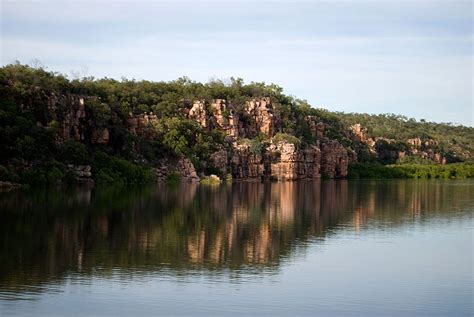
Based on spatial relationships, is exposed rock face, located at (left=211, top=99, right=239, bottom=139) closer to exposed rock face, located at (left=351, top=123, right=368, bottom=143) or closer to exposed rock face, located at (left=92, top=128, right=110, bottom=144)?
exposed rock face, located at (left=92, top=128, right=110, bottom=144)

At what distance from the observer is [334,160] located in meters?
124

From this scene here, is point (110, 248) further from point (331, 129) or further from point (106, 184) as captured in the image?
point (331, 129)

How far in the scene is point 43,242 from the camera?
3238 centimetres

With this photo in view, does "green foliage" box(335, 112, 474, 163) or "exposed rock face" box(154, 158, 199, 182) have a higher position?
"green foliage" box(335, 112, 474, 163)

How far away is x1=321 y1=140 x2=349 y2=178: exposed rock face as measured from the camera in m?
123

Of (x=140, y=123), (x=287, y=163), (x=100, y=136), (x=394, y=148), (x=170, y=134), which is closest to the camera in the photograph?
(x=100, y=136)

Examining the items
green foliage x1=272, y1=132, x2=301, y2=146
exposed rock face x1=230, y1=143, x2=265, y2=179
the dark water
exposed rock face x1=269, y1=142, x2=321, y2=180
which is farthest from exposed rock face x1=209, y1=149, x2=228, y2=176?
the dark water

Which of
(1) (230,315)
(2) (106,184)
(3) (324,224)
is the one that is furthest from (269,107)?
(1) (230,315)

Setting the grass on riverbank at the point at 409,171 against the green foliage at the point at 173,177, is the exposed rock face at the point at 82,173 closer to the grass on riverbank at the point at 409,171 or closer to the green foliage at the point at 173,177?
the green foliage at the point at 173,177

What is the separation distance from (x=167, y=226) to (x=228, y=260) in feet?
36.3

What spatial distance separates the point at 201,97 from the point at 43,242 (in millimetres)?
83909

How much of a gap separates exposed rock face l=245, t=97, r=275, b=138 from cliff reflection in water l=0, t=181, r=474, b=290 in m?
51.3

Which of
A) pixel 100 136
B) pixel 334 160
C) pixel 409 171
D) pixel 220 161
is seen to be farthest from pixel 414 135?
pixel 100 136

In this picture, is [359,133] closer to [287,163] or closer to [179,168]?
[287,163]
